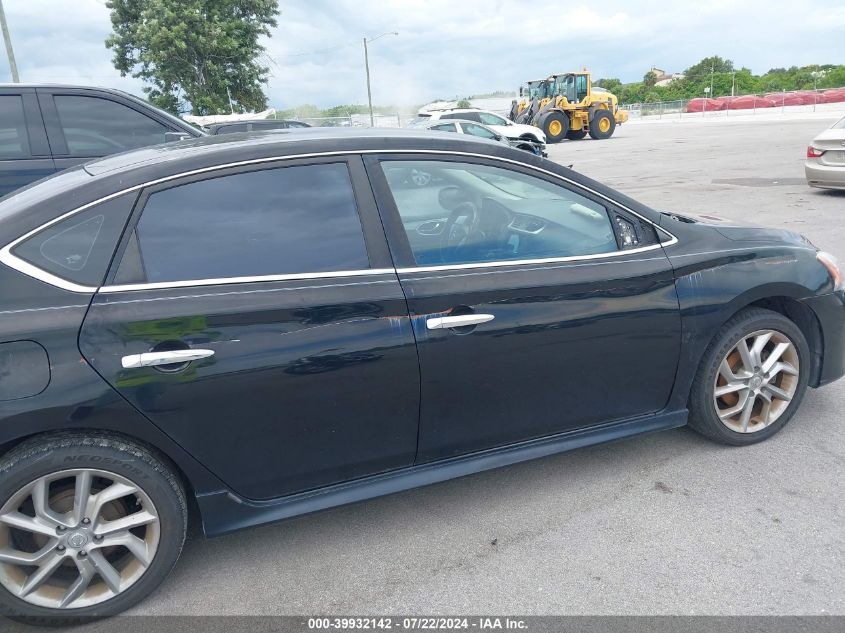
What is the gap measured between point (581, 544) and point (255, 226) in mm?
1807

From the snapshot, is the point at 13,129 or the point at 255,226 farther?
the point at 13,129

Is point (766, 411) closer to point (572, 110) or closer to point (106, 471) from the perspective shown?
point (106, 471)

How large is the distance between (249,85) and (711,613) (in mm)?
34950

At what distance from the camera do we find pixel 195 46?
3044cm

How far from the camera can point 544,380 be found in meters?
2.74

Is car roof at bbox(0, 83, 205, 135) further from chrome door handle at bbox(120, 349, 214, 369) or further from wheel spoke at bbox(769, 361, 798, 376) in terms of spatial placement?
wheel spoke at bbox(769, 361, 798, 376)

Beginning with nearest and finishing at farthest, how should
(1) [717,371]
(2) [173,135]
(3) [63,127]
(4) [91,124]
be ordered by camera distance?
(1) [717,371]
(3) [63,127]
(4) [91,124]
(2) [173,135]

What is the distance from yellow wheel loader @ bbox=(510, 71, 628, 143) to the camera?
96.1 feet

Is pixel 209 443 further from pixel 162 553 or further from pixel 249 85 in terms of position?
pixel 249 85

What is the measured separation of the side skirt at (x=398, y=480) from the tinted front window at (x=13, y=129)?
173 inches

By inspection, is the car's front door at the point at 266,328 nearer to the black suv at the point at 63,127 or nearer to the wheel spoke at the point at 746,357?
the wheel spoke at the point at 746,357


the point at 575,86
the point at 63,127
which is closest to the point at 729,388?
the point at 63,127

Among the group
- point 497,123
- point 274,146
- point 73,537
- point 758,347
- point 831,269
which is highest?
point 274,146

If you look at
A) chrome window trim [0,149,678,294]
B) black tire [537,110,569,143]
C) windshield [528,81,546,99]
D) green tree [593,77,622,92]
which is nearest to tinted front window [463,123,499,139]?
black tire [537,110,569,143]
